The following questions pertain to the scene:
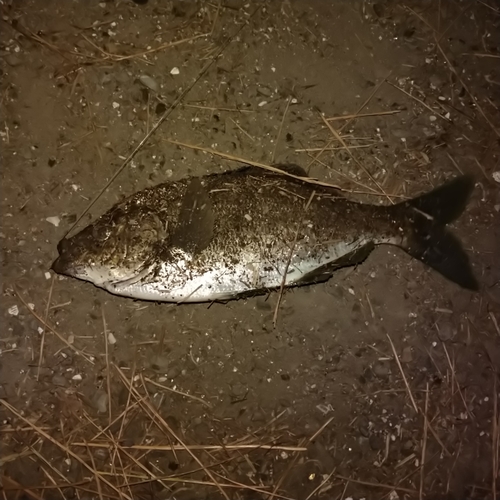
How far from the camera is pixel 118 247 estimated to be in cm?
182

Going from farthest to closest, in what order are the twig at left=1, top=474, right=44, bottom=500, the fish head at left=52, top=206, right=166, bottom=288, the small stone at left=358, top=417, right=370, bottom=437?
the small stone at left=358, top=417, right=370, bottom=437 < the twig at left=1, top=474, right=44, bottom=500 < the fish head at left=52, top=206, right=166, bottom=288

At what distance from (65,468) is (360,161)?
1924 millimetres

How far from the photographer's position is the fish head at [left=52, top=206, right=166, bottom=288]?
182 centimetres

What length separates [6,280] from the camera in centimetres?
202

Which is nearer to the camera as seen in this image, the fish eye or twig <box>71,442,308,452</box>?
the fish eye

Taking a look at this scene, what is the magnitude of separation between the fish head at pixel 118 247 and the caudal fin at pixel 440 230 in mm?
1098

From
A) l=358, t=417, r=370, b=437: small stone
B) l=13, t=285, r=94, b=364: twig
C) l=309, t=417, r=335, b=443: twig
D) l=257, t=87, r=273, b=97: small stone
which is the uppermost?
l=257, t=87, r=273, b=97: small stone

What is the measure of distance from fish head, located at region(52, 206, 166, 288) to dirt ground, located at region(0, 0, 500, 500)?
0.22m

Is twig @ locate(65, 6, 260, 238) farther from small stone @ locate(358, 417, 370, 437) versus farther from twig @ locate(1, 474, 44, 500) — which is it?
small stone @ locate(358, 417, 370, 437)

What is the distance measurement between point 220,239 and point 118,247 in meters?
0.41

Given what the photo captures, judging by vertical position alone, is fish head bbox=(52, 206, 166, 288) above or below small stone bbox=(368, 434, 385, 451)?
above

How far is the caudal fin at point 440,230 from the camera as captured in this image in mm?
2006

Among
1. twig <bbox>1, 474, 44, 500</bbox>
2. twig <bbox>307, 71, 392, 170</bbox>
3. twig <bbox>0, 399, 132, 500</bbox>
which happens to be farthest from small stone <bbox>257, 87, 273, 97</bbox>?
twig <bbox>1, 474, 44, 500</bbox>

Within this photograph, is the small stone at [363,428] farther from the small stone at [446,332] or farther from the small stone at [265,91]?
the small stone at [265,91]
